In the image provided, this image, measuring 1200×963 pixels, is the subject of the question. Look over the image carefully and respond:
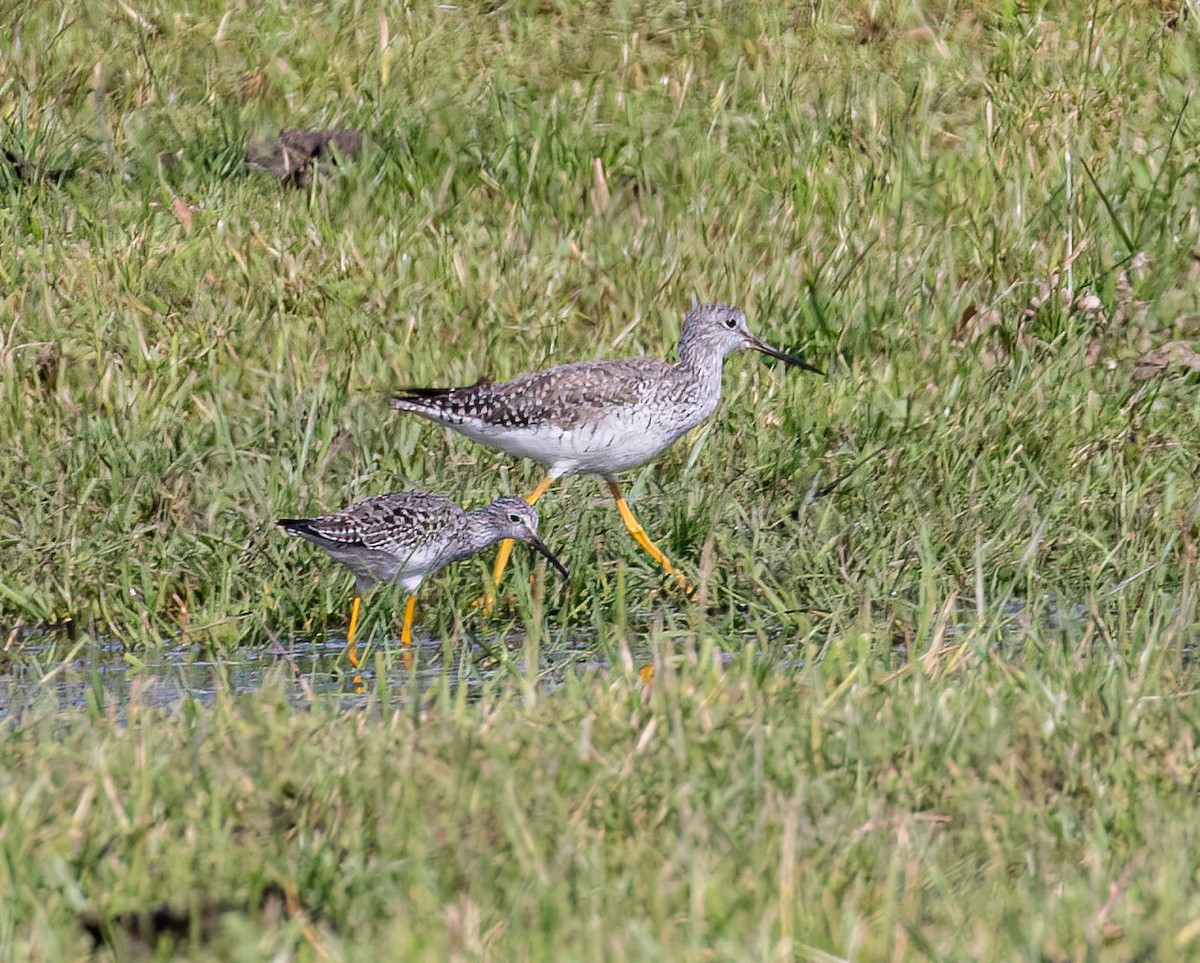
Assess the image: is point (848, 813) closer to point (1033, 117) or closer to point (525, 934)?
point (525, 934)

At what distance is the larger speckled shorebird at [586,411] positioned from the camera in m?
6.85

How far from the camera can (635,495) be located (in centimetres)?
731

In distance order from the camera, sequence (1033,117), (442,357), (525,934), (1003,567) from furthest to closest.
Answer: (1033,117) < (442,357) < (1003,567) < (525,934)

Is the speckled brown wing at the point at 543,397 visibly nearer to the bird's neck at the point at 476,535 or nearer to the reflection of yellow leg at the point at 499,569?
the reflection of yellow leg at the point at 499,569

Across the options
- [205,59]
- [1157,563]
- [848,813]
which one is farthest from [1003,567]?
[205,59]

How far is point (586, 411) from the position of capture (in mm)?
6793

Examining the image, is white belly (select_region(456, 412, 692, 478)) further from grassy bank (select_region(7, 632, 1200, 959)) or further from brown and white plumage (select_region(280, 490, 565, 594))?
grassy bank (select_region(7, 632, 1200, 959))

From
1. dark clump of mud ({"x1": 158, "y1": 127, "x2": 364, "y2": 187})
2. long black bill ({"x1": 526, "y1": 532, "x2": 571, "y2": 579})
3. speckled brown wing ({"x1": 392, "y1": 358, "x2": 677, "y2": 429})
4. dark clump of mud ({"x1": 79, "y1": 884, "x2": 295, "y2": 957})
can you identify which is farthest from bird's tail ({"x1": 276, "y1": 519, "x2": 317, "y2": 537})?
dark clump of mud ({"x1": 158, "y1": 127, "x2": 364, "y2": 187})

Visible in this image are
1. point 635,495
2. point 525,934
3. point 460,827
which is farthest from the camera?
point 635,495

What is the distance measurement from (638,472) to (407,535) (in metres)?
1.77

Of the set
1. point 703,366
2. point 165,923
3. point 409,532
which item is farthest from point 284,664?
point 703,366

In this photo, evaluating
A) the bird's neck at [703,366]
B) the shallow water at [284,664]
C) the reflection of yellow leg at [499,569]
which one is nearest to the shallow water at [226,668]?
the shallow water at [284,664]

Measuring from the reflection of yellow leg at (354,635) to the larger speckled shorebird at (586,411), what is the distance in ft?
2.50

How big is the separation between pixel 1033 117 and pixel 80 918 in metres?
7.36
